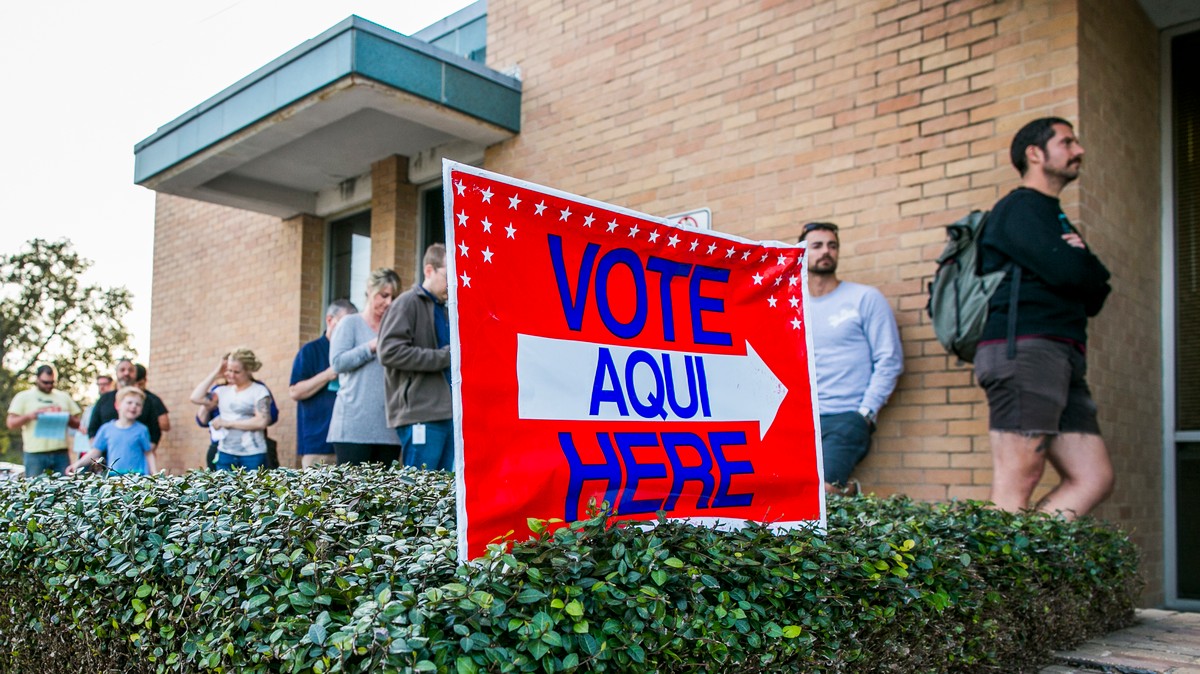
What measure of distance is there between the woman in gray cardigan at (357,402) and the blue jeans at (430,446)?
479 millimetres

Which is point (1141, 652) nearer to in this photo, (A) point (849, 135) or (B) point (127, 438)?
(A) point (849, 135)

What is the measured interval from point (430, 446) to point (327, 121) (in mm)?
3458

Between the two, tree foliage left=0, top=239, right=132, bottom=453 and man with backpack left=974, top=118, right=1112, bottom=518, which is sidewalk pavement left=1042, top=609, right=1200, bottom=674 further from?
tree foliage left=0, top=239, right=132, bottom=453

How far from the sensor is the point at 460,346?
7.54 ft

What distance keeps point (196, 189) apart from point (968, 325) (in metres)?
7.30

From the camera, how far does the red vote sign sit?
235 centimetres

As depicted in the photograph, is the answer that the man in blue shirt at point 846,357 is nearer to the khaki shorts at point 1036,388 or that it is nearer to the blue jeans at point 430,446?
the khaki shorts at point 1036,388

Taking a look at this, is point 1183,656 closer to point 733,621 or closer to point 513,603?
point 733,621

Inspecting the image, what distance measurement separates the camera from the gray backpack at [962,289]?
4.53 meters

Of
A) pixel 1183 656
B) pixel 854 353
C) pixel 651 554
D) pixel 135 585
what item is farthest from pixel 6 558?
pixel 1183 656

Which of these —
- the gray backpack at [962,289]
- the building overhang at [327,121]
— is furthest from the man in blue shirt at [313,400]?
the gray backpack at [962,289]

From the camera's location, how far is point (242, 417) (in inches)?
277

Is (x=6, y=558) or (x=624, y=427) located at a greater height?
(x=624, y=427)

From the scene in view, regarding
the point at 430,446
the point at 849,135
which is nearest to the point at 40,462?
the point at 430,446
